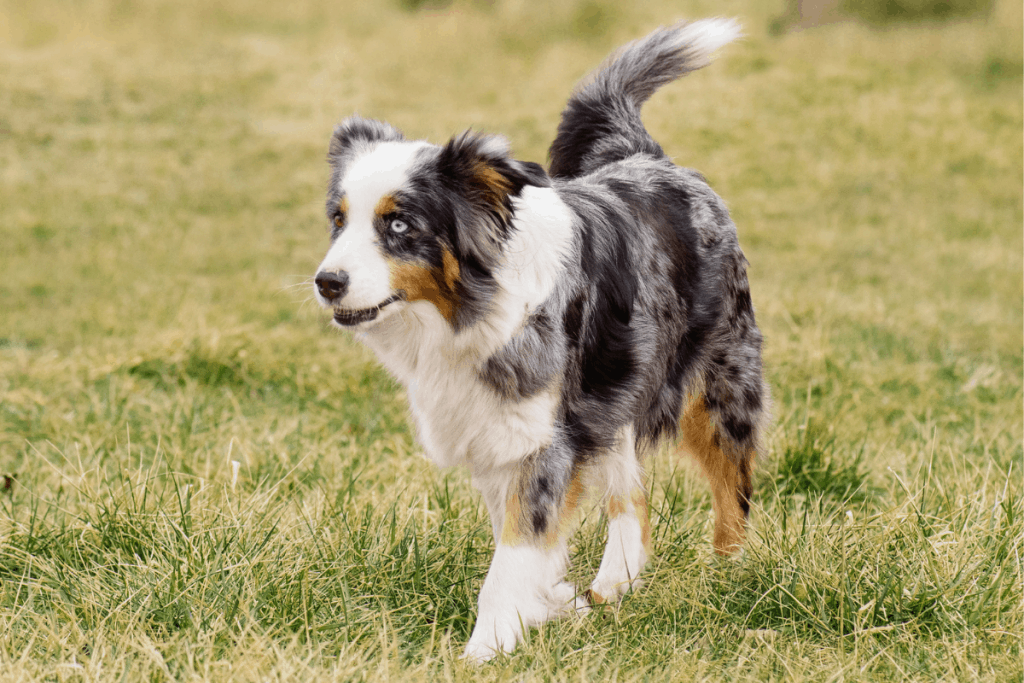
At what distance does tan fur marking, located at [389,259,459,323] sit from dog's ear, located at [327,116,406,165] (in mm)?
534

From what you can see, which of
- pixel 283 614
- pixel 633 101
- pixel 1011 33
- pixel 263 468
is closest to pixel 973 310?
pixel 633 101

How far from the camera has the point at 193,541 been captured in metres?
2.65

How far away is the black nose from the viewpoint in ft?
7.57

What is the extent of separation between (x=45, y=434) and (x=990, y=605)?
148 inches

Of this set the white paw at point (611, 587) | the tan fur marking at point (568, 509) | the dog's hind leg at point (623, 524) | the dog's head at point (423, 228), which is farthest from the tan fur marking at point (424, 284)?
the white paw at point (611, 587)

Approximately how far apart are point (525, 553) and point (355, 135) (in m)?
1.35

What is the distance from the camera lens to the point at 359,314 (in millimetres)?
2422

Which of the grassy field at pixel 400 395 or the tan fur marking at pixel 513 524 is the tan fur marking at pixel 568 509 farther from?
the grassy field at pixel 400 395

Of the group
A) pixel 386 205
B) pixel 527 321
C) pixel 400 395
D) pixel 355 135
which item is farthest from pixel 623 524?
pixel 400 395

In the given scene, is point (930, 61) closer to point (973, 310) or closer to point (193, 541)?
point (973, 310)

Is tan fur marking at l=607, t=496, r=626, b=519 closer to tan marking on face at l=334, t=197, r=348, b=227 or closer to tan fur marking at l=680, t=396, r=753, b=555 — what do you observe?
tan fur marking at l=680, t=396, r=753, b=555

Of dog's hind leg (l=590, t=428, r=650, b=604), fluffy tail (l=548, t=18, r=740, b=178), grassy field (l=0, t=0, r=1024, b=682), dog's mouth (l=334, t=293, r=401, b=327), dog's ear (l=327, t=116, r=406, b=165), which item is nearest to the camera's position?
dog's mouth (l=334, t=293, r=401, b=327)

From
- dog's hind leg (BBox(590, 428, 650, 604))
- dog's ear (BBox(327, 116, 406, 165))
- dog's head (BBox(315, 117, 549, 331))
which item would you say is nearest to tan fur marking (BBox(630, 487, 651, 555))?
dog's hind leg (BBox(590, 428, 650, 604))

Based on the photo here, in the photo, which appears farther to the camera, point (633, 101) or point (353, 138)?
point (633, 101)
